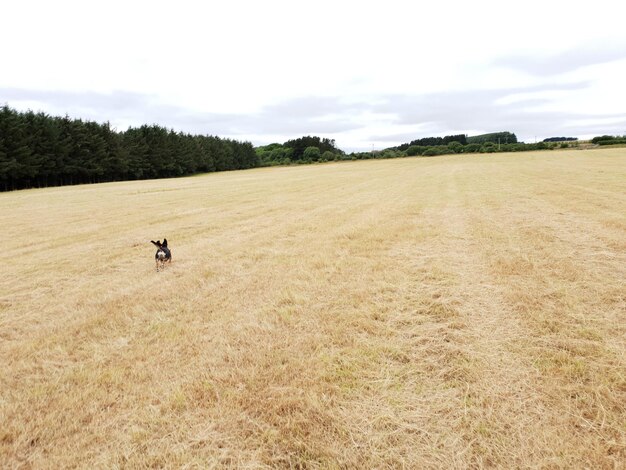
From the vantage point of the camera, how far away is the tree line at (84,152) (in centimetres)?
4384

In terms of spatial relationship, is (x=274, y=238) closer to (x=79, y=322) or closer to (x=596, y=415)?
(x=79, y=322)

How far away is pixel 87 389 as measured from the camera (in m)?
3.03

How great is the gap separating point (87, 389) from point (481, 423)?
11.0 ft

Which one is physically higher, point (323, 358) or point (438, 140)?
point (438, 140)

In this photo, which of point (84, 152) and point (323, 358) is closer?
point (323, 358)

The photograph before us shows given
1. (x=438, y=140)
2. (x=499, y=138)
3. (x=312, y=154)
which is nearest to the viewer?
(x=312, y=154)

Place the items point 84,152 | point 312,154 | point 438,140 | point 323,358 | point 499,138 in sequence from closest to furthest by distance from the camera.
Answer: point 323,358, point 84,152, point 312,154, point 438,140, point 499,138

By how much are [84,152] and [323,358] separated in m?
62.5

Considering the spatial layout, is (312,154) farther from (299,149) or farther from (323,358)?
(323,358)

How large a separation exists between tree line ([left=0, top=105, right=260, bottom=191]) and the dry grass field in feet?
165

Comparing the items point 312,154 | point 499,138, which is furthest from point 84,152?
point 499,138

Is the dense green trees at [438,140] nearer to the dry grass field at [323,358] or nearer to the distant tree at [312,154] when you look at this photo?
the distant tree at [312,154]

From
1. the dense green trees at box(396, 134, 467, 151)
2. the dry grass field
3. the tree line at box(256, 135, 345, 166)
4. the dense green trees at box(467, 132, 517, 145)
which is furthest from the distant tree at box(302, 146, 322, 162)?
the dry grass field

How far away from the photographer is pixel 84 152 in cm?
5247
